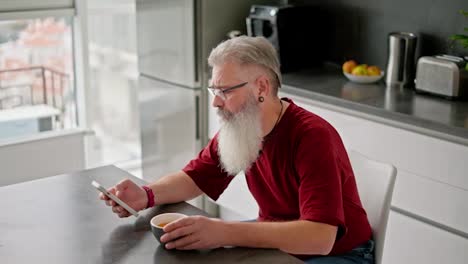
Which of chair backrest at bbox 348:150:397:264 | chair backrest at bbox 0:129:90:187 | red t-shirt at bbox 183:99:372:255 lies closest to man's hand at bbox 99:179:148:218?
red t-shirt at bbox 183:99:372:255

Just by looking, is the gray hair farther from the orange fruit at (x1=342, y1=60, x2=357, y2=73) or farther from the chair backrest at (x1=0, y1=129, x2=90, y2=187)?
the chair backrest at (x1=0, y1=129, x2=90, y2=187)

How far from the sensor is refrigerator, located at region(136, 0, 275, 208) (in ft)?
11.5

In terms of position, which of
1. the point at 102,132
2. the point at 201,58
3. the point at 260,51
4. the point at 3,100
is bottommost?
the point at 102,132

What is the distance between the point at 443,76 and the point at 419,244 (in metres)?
0.74

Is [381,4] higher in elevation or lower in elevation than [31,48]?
higher

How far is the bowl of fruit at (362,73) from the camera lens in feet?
10.5

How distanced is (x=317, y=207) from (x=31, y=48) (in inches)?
100

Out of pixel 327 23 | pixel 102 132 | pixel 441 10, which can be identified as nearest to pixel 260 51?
pixel 441 10

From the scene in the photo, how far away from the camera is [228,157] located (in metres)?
2.02

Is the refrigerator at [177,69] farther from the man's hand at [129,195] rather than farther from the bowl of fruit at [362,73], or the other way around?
the man's hand at [129,195]

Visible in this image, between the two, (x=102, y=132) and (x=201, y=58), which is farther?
(x=102, y=132)

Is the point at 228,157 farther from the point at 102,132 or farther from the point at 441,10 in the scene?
the point at 102,132

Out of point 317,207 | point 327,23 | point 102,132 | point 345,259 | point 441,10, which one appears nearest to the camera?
point 317,207

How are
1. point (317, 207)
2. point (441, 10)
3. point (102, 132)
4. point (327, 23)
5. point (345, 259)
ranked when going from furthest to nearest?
point (102, 132)
point (327, 23)
point (441, 10)
point (345, 259)
point (317, 207)
